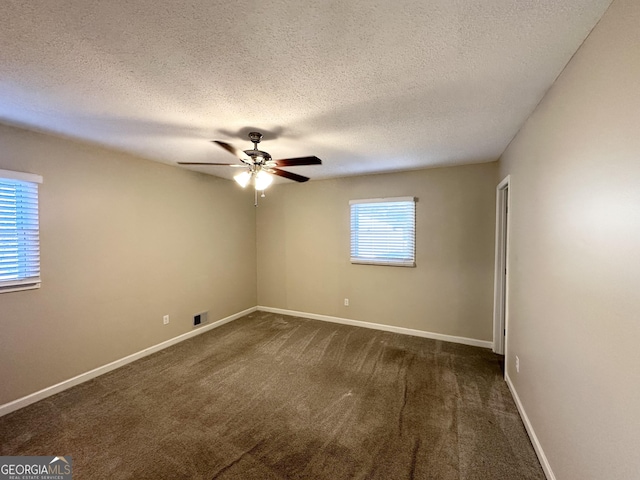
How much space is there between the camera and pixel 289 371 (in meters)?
2.92

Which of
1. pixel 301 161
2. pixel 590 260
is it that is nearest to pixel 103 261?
pixel 301 161

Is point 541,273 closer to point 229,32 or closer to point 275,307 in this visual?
point 229,32

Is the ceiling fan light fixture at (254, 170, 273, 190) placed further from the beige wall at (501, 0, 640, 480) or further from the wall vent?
the wall vent

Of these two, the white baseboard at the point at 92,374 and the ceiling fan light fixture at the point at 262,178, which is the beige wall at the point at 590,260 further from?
the white baseboard at the point at 92,374

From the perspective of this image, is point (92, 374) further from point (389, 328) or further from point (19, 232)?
point (389, 328)

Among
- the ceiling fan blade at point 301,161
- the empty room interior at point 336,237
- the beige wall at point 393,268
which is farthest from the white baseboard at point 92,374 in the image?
the ceiling fan blade at point 301,161

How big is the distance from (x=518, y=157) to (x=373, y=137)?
4.27ft

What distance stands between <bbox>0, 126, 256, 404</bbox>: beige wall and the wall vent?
0.08 metres

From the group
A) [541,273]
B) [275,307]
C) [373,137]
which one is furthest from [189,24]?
[275,307]

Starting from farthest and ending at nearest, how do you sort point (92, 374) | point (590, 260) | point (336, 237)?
point (336, 237) → point (92, 374) → point (590, 260)

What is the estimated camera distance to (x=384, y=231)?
158 inches

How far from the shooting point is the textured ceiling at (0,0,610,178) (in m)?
1.08

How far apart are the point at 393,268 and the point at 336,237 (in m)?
1.04

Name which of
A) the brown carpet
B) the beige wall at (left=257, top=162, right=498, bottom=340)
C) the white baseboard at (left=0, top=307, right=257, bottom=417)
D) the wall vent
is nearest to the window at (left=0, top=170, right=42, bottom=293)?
the white baseboard at (left=0, top=307, right=257, bottom=417)
